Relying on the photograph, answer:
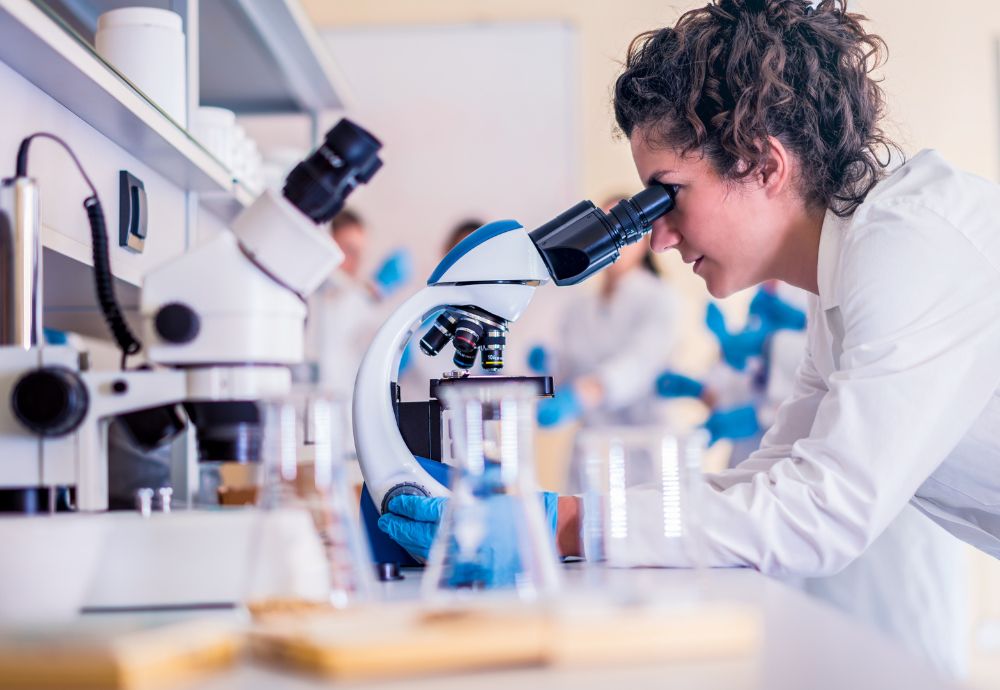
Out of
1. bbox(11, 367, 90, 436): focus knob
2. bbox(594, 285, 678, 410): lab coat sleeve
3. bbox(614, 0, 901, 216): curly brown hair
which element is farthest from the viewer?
bbox(594, 285, 678, 410): lab coat sleeve

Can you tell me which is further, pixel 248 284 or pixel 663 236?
pixel 663 236

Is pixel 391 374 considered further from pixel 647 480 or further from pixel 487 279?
pixel 647 480

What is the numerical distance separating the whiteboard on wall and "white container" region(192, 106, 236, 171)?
2631mm

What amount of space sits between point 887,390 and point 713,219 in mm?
404

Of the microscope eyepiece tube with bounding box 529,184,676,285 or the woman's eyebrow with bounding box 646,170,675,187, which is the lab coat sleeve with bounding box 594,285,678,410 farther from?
the microscope eyepiece tube with bounding box 529,184,676,285

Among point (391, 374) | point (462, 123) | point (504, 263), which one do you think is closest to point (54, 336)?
point (391, 374)

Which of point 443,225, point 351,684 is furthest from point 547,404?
point 351,684

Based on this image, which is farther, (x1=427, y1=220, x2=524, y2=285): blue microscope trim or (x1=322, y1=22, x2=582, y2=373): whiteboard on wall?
(x1=322, y1=22, x2=582, y2=373): whiteboard on wall

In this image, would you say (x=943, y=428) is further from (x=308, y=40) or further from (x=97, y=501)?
(x=308, y=40)

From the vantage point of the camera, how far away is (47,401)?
2.54 ft

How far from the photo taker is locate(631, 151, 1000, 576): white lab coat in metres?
0.99

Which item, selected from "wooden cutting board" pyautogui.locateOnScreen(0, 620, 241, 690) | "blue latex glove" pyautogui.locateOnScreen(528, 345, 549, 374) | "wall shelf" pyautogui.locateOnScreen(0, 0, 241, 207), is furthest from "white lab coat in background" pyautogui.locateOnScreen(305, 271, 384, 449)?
"wooden cutting board" pyautogui.locateOnScreen(0, 620, 241, 690)

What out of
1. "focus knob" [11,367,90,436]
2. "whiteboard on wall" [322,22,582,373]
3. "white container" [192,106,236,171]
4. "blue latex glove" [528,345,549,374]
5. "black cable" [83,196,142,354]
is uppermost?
"whiteboard on wall" [322,22,582,373]

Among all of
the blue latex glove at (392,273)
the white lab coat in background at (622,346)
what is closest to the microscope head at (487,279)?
the white lab coat in background at (622,346)
